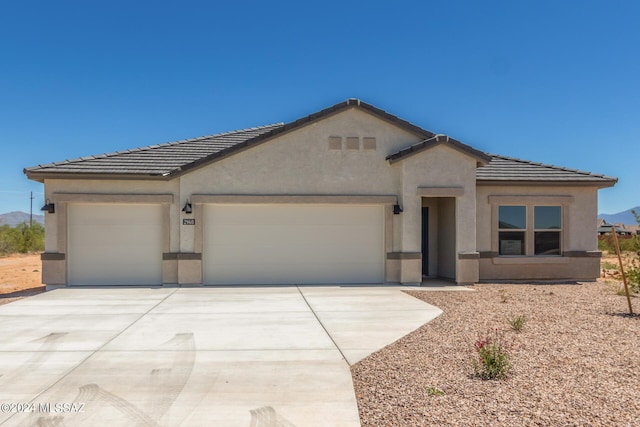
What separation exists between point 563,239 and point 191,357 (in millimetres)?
13901

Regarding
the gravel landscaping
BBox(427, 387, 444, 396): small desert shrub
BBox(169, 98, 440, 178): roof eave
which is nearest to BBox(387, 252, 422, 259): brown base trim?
BBox(169, 98, 440, 178): roof eave

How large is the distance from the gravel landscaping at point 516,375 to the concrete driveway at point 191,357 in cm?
45

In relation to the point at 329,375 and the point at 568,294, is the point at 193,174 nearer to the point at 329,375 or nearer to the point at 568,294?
the point at 329,375

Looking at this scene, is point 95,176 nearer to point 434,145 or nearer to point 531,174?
point 434,145

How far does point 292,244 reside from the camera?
49.8 feet

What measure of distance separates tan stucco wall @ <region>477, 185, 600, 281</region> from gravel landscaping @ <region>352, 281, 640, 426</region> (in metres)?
5.69

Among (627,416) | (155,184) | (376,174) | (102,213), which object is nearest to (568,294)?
(376,174)

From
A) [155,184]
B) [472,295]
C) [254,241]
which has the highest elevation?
[155,184]

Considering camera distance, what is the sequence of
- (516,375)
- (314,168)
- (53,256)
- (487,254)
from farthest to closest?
(487,254)
(314,168)
(53,256)
(516,375)

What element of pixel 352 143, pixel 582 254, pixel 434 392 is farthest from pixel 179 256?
pixel 582 254

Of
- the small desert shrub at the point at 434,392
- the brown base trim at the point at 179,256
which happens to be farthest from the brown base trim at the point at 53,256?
the small desert shrub at the point at 434,392

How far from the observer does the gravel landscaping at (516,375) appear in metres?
4.85

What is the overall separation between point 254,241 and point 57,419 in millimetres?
10275

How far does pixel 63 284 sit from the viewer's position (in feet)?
47.2
